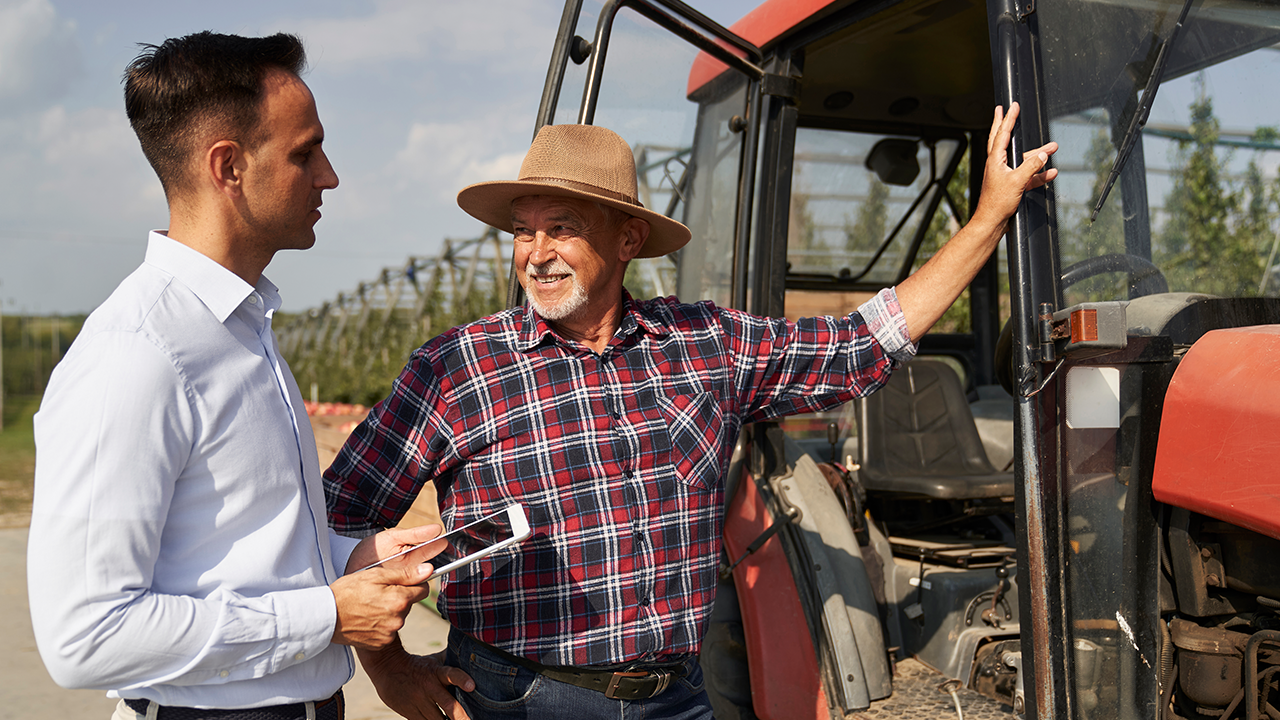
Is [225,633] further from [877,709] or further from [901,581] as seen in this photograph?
[901,581]

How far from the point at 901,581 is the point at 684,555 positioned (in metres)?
1.39

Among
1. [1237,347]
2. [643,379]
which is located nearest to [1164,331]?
[1237,347]

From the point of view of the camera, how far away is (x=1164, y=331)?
1765 mm

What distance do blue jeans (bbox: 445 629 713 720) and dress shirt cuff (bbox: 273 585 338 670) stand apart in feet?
2.06

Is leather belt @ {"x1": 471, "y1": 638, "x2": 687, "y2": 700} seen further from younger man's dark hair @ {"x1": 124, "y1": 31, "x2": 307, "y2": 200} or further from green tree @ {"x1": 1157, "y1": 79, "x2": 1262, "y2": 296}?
green tree @ {"x1": 1157, "y1": 79, "x2": 1262, "y2": 296}

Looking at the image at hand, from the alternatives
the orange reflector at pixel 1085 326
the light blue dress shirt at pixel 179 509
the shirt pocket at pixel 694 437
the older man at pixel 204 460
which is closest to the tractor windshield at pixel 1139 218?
the orange reflector at pixel 1085 326

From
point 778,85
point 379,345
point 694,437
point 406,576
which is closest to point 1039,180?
point 694,437

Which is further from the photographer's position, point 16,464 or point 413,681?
point 16,464

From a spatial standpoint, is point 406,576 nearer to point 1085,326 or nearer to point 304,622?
point 304,622

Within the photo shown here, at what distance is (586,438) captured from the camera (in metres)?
1.89

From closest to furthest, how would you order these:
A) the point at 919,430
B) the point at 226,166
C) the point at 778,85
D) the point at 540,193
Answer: the point at 226,166, the point at 540,193, the point at 778,85, the point at 919,430

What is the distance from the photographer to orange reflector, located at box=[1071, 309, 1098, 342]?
1.57 metres

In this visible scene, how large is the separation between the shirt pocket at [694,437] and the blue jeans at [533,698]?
0.41 m

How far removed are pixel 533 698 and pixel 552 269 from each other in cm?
88
